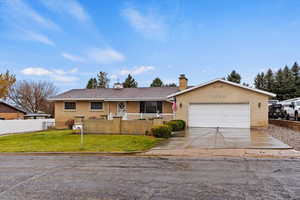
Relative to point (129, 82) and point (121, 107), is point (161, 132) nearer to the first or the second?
point (121, 107)

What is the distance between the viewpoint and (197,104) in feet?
68.9

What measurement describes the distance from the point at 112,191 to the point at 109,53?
2407 cm

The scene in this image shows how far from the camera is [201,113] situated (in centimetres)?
2081

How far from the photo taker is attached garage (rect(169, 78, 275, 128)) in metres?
19.5

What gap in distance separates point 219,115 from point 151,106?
6883 mm

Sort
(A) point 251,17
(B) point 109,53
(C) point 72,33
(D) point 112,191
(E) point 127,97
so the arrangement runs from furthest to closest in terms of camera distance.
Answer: (B) point 109,53
(E) point 127,97
(C) point 72,33
(A) point 251,17
(D) point 112,191

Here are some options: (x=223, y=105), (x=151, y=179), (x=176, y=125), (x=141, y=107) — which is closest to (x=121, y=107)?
(x=141, y=107)

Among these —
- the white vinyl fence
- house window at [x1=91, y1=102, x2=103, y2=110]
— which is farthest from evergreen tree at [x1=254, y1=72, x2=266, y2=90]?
the white vinyl fence

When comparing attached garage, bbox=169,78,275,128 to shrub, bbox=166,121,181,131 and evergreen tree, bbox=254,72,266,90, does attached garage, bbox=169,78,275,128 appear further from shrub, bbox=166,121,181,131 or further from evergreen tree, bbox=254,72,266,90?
evergreen tree, bbox=254,72,266,90

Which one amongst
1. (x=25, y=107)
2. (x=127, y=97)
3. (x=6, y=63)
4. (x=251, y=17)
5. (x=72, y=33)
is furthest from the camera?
(x=25, y=107)

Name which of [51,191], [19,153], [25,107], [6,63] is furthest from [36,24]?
[25,107]

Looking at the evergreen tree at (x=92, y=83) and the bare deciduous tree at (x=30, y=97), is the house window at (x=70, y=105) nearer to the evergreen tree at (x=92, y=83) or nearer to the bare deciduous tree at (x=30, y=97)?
the bare deciduous tree at (x=30, y=97)

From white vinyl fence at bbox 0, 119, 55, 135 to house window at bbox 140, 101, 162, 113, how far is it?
10.6 meters

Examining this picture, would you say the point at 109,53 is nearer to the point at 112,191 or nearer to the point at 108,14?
the point at 108,14
